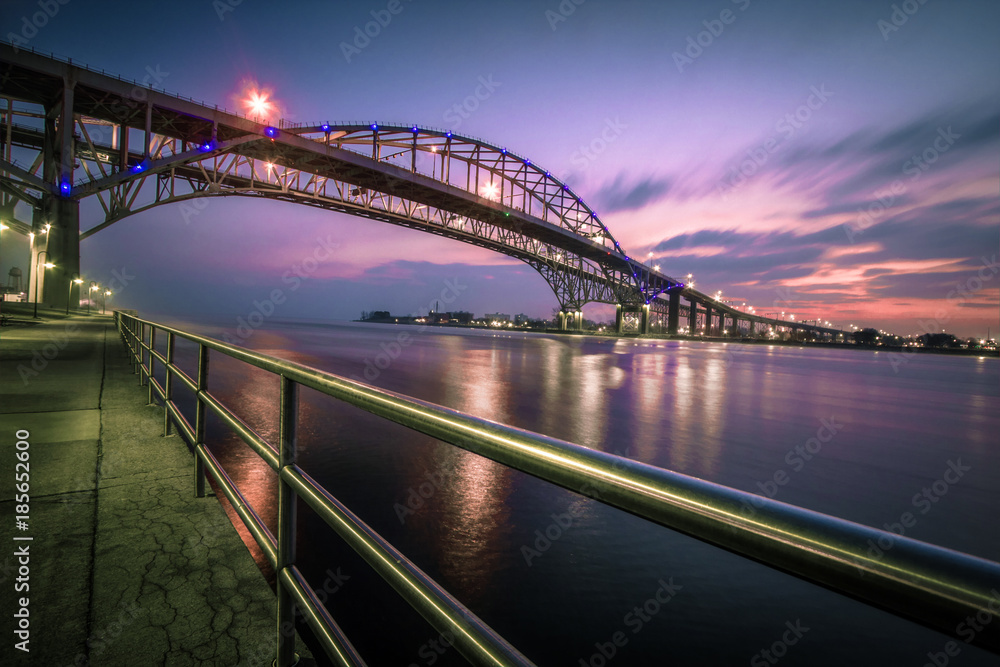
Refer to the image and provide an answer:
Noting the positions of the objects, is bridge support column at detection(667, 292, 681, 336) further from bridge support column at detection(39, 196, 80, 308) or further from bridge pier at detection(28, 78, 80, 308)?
bridge pier at detection(28, 78, 80, 308)

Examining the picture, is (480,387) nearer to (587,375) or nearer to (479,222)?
(587,375)


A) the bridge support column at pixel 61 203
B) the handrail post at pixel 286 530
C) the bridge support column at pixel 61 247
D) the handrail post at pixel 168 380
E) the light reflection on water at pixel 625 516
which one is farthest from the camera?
the bridge support column at pixel 61 247

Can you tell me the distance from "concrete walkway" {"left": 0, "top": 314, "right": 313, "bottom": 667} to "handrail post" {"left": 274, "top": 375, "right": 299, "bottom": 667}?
13 centimetres

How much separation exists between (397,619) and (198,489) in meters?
1.54

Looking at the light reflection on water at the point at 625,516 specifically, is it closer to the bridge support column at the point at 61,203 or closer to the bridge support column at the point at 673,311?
the bridge support column at the point at 61,203

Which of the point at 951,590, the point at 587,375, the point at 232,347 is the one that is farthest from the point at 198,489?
the point at 587,375

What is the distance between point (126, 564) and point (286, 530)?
4.16 feet

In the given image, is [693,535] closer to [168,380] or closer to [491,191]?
[168,380]

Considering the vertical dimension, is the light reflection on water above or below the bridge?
below

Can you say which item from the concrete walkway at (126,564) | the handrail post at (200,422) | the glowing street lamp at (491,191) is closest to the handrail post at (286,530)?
the concrete walkway at (126,564)

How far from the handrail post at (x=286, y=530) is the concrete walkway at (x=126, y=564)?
132 mm

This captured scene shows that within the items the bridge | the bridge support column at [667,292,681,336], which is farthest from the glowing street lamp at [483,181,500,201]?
the bridge support column at [667,292,681,336]

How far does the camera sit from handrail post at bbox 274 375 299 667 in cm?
168

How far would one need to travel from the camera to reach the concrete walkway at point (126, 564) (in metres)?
1.82
